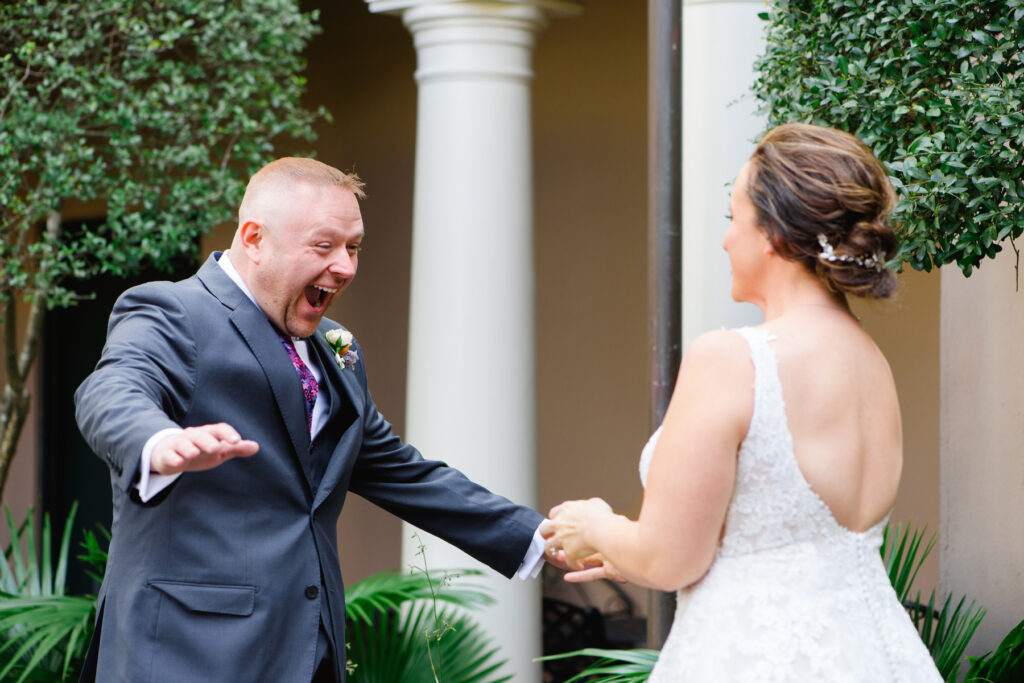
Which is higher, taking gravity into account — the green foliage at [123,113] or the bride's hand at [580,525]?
the green foliage at [123,113]

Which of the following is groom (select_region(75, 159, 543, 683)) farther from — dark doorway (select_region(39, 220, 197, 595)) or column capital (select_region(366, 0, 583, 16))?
dark doorway (select_region(39, 220, 197, 595))

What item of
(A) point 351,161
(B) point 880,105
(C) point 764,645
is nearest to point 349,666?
(C) point 764,645

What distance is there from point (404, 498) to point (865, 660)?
1.42 metres

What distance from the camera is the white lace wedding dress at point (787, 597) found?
6.88 ft

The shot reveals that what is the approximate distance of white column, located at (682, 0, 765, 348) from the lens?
3.82 metres

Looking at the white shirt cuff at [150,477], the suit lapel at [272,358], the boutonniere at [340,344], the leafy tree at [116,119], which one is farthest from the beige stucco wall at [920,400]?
the white shirt cuff at [150,477]

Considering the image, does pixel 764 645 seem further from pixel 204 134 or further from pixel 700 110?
pixel 204 134

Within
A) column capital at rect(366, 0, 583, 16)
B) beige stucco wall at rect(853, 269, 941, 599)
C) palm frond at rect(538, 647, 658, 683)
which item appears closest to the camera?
palm frond at rect(538, 647, 658, 683)

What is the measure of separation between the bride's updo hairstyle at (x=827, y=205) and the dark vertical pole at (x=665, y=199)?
1448 millimetres

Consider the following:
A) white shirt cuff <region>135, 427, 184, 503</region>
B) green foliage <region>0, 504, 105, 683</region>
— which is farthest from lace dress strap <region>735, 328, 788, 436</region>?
green foliage <region>0, 504, 105, 683</region>

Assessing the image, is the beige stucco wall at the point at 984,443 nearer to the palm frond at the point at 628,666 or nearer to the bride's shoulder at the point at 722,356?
the palm frond at the point at 628,666

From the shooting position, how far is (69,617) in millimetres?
4293

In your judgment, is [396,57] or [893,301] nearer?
[893,301]

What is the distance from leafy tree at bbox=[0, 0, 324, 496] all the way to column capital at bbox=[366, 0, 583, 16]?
1.86ft
